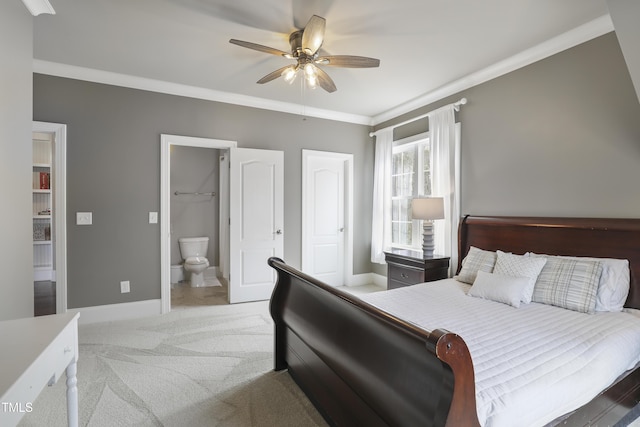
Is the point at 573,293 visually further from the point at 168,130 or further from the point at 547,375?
the point at 168,130

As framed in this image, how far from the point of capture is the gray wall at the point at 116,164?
331 centimetres

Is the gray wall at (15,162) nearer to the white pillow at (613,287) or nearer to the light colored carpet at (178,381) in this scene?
the light colored carpet at (178,381)

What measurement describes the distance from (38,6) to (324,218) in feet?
12.1

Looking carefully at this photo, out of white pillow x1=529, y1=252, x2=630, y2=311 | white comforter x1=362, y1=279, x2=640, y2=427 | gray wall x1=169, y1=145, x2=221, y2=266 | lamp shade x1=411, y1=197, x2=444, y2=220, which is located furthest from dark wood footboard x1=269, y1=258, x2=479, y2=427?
gray wall x1=169, y1=145, x2=221, y2=266

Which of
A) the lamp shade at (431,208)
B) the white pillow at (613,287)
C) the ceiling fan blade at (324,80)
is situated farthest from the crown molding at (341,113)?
the white pillow at (613,287)

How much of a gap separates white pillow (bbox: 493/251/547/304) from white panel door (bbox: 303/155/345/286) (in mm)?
2642

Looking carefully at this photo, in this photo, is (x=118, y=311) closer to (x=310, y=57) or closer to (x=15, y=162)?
(x=15, y=162)

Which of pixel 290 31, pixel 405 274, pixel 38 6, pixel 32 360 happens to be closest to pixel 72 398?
pixel 32 360

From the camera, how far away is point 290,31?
2543 millimetres

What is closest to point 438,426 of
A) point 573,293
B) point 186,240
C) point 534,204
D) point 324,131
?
point 573,293

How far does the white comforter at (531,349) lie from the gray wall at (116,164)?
288 centimetres

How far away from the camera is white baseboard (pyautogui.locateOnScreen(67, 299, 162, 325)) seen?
3.36 meters

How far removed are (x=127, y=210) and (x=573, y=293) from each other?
4.33 m

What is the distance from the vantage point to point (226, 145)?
4082mm
